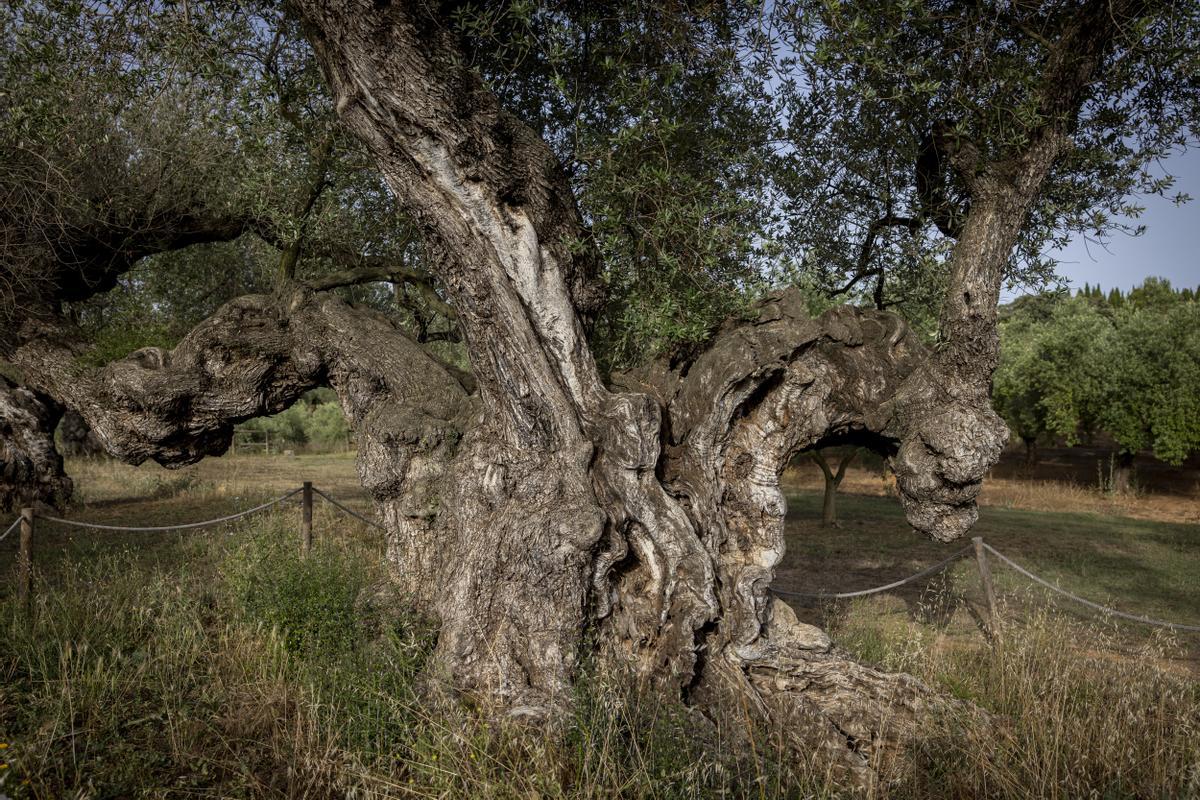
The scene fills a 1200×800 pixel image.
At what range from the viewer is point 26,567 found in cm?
731

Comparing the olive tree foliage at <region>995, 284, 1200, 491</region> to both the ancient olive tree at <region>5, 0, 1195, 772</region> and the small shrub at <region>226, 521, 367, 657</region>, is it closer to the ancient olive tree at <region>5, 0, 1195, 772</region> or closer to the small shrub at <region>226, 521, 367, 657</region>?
the ancient olive tree at <region>5, 0, 1195, 772</region>

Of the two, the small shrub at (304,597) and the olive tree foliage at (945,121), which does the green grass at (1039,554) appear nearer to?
the olive tree foliage at (945,121)

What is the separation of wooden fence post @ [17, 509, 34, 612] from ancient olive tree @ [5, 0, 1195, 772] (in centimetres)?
194

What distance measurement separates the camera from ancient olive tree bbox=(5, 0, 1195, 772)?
5203mm

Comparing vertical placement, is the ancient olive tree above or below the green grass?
above

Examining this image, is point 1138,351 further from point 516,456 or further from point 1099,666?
point 516,456

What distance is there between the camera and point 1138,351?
26.6 m

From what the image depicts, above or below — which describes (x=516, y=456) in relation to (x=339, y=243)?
below

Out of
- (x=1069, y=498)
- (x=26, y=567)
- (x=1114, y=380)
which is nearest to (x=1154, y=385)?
(x=1114, y=380)

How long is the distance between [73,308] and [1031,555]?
60.7ft

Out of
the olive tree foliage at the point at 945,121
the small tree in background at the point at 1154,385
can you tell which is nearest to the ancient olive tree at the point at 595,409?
the olive tree foliage at the point at 945,121

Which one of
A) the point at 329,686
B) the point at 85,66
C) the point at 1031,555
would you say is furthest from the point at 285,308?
the point at 1031,555

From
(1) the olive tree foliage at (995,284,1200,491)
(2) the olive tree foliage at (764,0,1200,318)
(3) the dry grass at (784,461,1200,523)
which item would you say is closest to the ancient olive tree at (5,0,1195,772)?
(2) the olive tree foliage at (764,0,1200,318)

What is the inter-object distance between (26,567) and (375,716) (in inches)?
201
